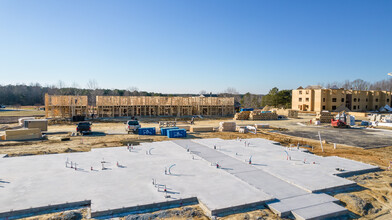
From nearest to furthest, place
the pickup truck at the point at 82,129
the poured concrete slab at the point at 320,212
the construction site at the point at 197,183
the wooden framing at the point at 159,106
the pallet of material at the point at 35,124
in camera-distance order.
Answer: the poured concrete slab at the point at 320,212, the construction site at the point at 197,183, the pickup truck at the point at 82,129, the pallet of material at the point at 35,124, the wooden framing at the point at 159,106

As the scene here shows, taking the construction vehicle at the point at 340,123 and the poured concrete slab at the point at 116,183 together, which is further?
the construction vehicle at the point at 340,123

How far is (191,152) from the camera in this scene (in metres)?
15.0

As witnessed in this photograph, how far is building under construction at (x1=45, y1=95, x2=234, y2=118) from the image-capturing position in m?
39.2

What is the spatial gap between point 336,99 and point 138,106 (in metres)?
50.7

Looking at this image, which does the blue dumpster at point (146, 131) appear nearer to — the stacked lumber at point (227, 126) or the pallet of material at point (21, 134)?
the stacked lumber at point (227, 126)

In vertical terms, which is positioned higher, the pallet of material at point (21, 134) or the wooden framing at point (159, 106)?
A: the wooden framing at point (159, 106)

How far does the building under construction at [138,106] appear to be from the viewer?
3916cm

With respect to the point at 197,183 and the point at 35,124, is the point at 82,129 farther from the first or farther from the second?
the point at 197,183

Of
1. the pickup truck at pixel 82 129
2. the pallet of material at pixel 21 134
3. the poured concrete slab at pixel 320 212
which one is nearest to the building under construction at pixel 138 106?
the pickup truck at pixel 82 129

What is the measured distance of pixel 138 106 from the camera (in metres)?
44.0

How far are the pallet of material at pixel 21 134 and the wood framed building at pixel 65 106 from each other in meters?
17.5

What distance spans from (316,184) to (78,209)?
8.48 m

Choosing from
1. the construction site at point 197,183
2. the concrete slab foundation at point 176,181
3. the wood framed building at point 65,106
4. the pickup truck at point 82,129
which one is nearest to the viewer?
the construction site at point 197,183

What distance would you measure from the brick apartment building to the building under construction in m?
26.9
